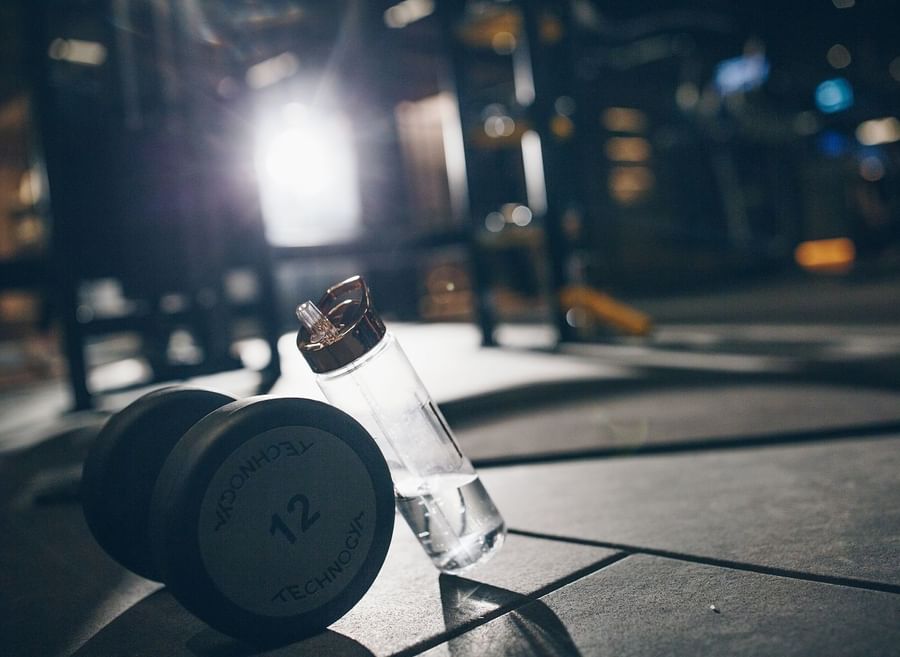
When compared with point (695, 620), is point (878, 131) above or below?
above

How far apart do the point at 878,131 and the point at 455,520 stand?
13.3 metres

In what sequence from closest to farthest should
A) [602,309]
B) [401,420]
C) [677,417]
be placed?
[401,420] < [677,417] < [602,309]

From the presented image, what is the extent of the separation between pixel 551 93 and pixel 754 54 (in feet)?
21.2

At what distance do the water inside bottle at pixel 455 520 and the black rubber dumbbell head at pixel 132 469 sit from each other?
315 mm

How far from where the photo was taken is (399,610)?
92 centimetres

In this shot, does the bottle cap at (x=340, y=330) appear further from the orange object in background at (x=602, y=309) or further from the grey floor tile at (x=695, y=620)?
the orange object in background at (x=602, y=309)

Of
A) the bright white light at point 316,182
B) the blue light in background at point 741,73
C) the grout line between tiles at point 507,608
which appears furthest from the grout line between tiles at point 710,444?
the blue light in background at point 741,73

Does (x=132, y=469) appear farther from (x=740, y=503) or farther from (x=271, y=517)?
(x=740, y=503)

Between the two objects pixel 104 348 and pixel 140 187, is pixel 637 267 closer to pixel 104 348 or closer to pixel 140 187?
pixel 104 348

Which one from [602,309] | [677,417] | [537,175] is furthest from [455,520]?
[537,175]

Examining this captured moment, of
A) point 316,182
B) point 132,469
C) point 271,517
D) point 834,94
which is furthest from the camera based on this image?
point 834,94

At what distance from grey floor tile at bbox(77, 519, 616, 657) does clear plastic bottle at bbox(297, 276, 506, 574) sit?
0.05m

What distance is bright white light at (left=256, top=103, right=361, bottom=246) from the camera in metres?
8.71

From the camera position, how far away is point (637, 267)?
838 centimetres
